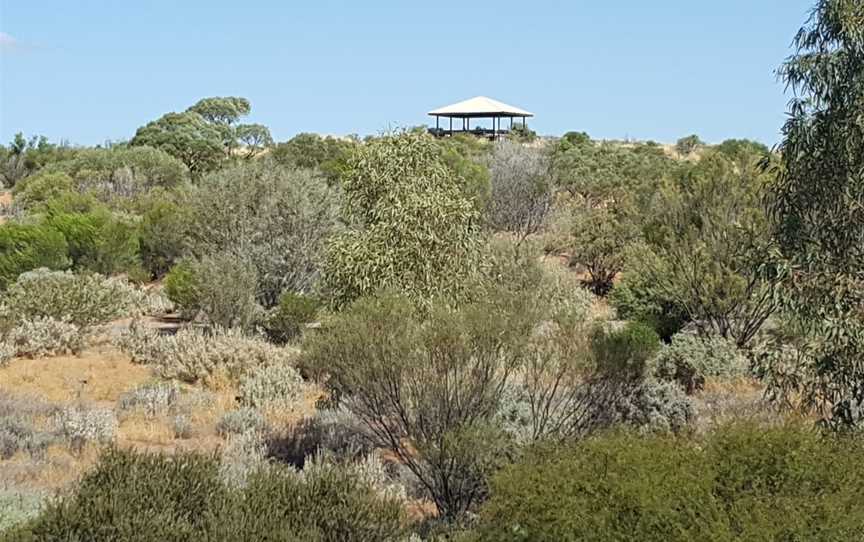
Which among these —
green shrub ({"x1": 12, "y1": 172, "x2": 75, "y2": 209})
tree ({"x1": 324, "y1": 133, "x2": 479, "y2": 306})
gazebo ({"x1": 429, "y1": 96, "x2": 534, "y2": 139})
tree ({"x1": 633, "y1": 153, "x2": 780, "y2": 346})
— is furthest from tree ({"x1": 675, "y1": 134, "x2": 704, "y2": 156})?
tree ({"x1": 324, "y1": 133, "x2": 479, "y2": 306})

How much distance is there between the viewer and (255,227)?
68.5 feet

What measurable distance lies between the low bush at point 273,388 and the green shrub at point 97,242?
38.4 ft

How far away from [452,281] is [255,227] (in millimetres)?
8853

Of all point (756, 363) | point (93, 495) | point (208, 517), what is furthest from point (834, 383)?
point (93, 495)

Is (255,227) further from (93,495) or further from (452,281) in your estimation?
(93,495)

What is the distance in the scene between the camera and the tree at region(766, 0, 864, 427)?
8.13 m

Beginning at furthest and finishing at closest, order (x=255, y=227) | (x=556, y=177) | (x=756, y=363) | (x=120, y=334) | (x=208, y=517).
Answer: (x=556, y=177)
(x=255, y=227)
(x=120, y=334)
(x=756, y=363)
(x=208, y=517)

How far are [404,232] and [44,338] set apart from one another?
22.2 ft

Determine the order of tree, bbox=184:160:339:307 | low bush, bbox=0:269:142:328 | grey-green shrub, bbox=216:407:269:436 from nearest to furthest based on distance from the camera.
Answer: grey-green shrub, bbox=216:407:269:436 < low bush, bbox=0:269:142:328 < tree, bbox=184:160:339:307

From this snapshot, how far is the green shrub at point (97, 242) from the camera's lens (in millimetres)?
24891

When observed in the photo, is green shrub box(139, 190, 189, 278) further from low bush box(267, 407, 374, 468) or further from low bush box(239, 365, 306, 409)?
low bush box(267, 407, 374, 468)

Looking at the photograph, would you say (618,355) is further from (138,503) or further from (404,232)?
(138,503)

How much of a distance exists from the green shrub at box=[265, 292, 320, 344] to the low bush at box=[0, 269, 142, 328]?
10.2ft

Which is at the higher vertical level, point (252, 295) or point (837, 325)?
point (837, 325)
